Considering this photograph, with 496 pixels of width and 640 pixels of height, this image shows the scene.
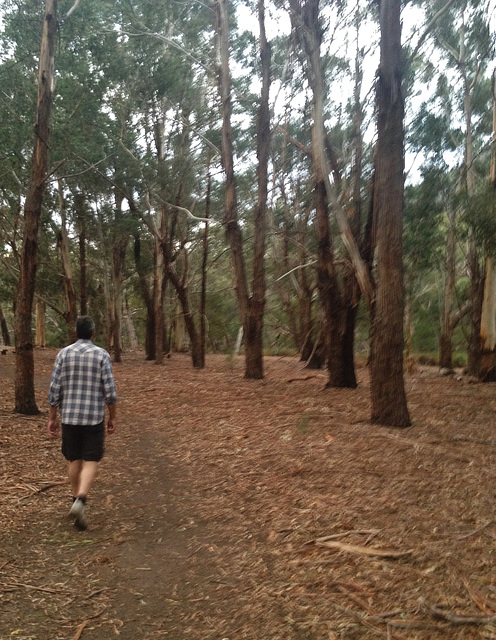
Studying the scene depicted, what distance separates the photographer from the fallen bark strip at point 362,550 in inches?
157

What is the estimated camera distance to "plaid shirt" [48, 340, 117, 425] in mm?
5000

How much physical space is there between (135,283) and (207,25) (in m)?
17.6

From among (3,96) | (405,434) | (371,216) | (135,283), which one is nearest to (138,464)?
(405,434)

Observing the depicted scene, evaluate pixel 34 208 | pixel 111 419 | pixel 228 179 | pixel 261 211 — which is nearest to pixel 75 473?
pixel 111 419

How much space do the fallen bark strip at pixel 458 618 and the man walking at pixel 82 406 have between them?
295cm

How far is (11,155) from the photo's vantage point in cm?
1678

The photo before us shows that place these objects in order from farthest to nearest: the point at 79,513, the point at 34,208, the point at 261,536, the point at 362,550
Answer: the point at 34,208, the point at 79,513, the point at 261,536, the point at 362,550

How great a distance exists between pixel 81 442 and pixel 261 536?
1694 millimetres

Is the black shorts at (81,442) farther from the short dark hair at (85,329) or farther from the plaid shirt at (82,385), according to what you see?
the short dark hair at (85,329)

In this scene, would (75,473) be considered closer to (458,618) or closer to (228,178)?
(458,618)

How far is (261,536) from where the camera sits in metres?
4.75

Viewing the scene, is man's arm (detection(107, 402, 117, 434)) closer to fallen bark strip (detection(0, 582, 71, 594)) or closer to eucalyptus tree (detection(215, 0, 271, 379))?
fallen bark strip (detection(0, 582, 71, 594))

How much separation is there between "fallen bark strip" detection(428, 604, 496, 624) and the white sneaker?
2924 millimetres

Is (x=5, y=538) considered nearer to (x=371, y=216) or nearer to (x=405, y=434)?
(x=405, y=434)
